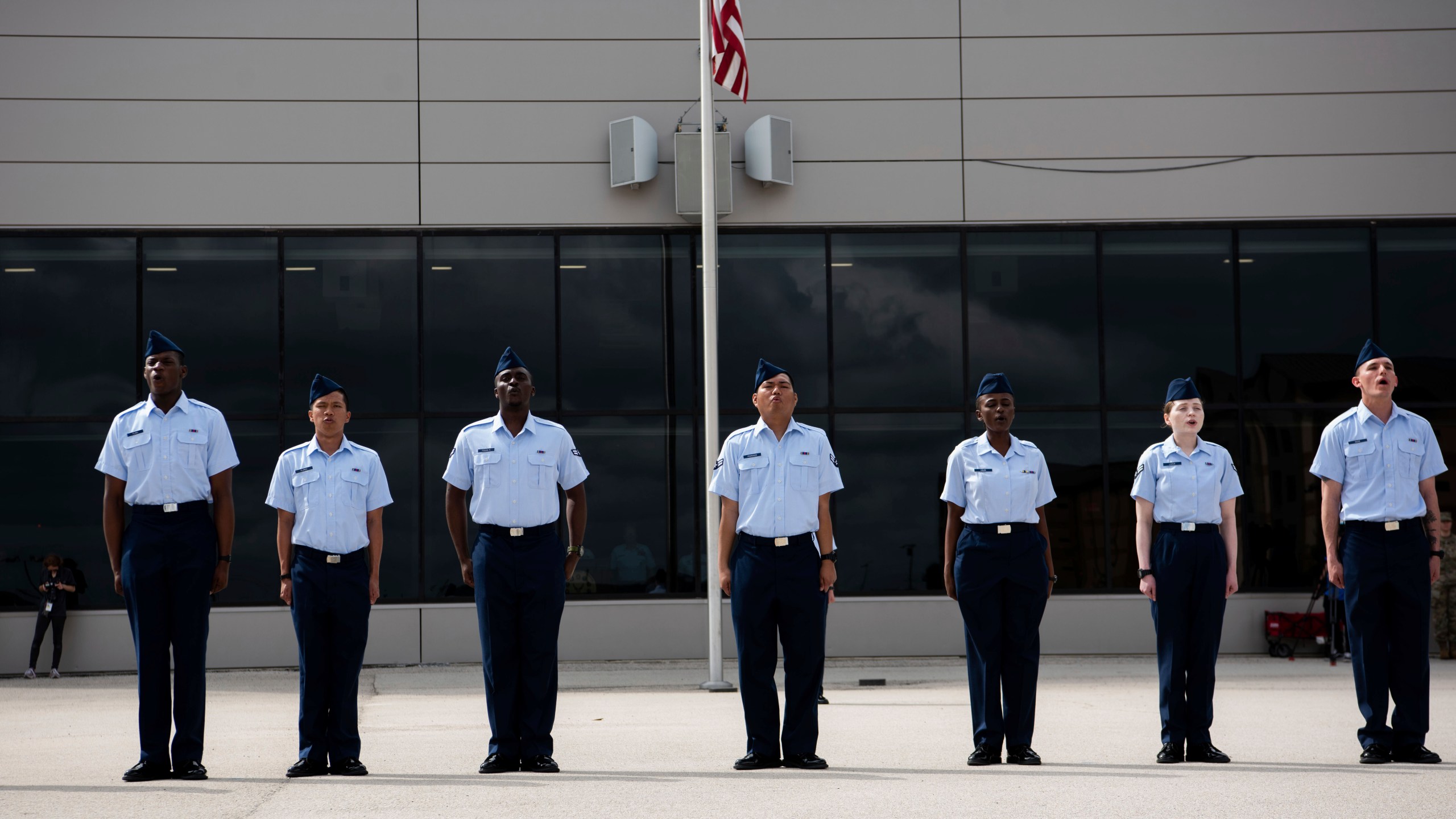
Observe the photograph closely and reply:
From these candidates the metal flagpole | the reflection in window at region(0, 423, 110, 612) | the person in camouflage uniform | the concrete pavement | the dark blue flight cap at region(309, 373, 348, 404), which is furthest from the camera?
the reflection in window at region(0, 423, 110, 612)

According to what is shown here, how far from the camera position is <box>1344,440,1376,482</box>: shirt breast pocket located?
745 cm

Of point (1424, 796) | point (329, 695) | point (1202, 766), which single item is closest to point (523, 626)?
point (329, 695)

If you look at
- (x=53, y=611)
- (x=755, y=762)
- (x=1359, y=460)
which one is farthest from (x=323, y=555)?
(x=53, y=611)

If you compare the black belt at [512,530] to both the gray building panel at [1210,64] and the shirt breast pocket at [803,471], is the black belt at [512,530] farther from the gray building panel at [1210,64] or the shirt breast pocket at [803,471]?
the gray building panel at [1210,64]

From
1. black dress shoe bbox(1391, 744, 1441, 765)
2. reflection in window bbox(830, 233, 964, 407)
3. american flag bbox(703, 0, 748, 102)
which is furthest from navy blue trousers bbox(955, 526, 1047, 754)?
reflection in window bbox(830, 233, 964, 407)

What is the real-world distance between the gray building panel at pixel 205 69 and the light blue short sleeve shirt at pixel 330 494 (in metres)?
9.95

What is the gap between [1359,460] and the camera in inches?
295

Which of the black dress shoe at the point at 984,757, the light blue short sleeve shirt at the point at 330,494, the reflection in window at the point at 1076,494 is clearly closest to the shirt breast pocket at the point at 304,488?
the light blue short sleeve shirt at the point at 330,494

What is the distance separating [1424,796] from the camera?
19.8 ft

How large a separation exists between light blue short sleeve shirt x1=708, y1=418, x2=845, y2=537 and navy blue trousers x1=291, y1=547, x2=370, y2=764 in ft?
6.68

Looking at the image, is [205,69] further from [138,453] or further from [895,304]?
[138,453]

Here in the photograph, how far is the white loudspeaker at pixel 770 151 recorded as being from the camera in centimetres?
1612

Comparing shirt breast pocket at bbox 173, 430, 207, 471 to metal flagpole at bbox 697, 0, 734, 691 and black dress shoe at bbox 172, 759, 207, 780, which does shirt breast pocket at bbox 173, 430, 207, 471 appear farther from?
metal flagpole at bbox 697, 0, 734, 691

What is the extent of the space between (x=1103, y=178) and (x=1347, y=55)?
3378 mm
